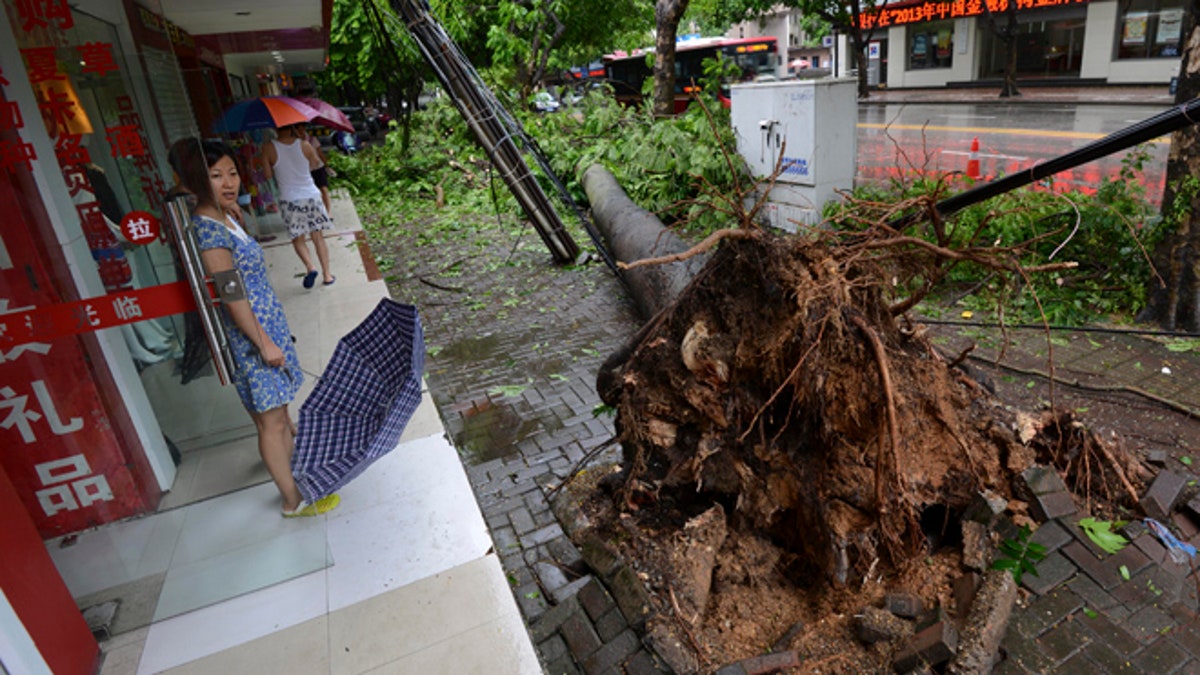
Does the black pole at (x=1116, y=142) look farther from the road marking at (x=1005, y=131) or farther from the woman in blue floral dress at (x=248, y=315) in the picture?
the road marking at (x=1005, y=131)

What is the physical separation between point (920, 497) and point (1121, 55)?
23745mm

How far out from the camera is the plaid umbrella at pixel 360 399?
3.33 meters

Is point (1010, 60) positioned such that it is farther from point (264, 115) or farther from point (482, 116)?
point (264, 115)

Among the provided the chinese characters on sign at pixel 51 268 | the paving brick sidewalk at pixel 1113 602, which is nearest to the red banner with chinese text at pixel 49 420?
the chinese characters on sign at pixel 51 268

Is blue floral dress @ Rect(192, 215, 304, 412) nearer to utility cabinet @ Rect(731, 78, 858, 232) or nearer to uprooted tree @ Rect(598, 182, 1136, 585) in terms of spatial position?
uprooted tree @ Rect(598, 182, 1136, 585)

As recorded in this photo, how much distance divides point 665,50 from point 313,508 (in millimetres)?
9705

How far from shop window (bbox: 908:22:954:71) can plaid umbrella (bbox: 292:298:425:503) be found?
27.0 m

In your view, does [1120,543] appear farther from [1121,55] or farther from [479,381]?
[1121,55]

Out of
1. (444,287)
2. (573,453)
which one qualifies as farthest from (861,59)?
(573,453)

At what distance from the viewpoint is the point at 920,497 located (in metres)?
2.78

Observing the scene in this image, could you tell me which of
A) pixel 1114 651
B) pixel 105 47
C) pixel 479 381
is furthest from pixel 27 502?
pixel 1114 651

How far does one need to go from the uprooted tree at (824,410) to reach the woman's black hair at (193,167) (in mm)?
1991

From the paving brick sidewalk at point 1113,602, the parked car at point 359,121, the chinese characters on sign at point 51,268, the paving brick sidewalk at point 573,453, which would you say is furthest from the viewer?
the parked car at point 359,121

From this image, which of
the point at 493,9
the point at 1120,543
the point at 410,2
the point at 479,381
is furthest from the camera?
the point at 493,9
